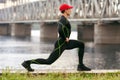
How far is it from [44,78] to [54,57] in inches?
88.3

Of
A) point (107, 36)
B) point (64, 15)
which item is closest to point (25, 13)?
point (107, 36)

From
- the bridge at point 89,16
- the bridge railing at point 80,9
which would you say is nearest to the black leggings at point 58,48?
the bridge at point 89,16

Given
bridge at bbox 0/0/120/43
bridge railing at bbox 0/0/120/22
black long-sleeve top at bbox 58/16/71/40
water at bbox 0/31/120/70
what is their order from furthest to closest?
bridge at bbox 0/0/120/43 → bridge railing at bbox 0/0/120/22 → water at bbox 0/31/120/70 → black long-sleeve top at bbox 58/16/71/40

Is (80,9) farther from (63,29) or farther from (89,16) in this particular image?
(63,29)

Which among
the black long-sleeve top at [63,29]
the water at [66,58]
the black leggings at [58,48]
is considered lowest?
the water at [66,58]

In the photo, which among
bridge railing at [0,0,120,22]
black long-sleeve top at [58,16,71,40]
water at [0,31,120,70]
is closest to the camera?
black long-sleeve top at [58,16,71,40]

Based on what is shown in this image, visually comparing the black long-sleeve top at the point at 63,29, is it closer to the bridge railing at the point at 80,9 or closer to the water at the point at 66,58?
the water at the point at 66,58

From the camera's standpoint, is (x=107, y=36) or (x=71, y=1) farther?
(x=71, y=1)

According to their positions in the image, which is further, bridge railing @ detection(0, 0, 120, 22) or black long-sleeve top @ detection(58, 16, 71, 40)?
bridge railing @ detection(0, 0, 120, 22)

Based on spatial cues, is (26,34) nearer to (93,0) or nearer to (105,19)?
(93,0)

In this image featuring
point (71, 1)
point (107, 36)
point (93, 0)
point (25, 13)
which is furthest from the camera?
point (25, 13)

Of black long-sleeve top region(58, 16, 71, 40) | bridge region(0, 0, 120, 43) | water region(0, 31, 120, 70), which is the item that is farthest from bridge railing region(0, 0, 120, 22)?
black long-sleeve top region(58, 16, 71, 40)

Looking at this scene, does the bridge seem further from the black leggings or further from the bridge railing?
the black leggings

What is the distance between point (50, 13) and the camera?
449 ft
